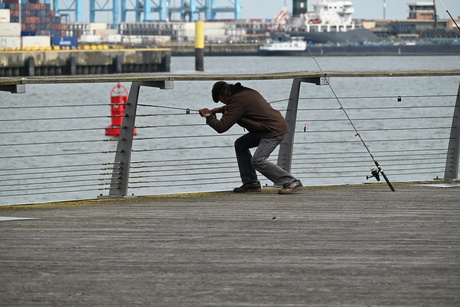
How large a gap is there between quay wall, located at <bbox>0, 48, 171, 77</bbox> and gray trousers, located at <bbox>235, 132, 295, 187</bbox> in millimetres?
67829

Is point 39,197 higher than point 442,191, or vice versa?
point 442,191

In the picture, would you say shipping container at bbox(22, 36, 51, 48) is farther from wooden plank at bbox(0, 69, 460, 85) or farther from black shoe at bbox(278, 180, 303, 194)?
black shoe at bbox(278, 180, 303, 194)

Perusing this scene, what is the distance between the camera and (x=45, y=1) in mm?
164750

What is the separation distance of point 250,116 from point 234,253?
2702 mm

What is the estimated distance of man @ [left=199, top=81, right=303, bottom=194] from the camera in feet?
25.3

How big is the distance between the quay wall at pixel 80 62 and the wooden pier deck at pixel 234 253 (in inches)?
2718

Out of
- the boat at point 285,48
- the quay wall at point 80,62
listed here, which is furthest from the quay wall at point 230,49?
the quay wall at point 80,62

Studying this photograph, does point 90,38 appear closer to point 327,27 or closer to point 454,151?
point 327,27

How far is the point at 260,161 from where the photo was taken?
788 centimetres

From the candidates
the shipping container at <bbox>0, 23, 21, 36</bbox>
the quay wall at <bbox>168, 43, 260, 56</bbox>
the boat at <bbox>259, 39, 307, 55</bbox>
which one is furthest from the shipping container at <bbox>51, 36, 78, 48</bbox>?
the quay wall at <bbox>168, 43, 260, 56</bbox>

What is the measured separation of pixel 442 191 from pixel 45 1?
530 ft

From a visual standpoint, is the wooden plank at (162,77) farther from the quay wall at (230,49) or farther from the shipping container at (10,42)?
the quay wall at (230,49)

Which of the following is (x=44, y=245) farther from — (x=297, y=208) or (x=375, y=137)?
(x=375, y=137)

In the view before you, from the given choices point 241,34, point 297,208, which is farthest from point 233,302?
point 241,34
